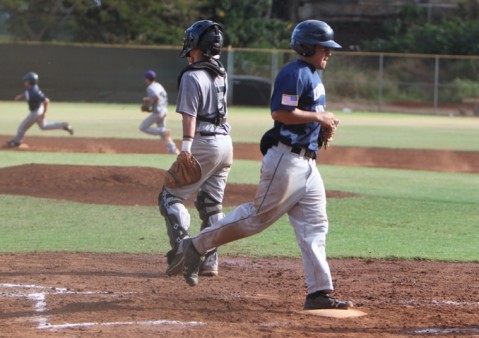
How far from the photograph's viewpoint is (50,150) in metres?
23.4

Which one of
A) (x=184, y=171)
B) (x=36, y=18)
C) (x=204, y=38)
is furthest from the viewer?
(x=36, y=18)

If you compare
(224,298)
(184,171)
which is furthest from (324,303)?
(184,171)

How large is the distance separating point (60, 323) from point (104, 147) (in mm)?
18102

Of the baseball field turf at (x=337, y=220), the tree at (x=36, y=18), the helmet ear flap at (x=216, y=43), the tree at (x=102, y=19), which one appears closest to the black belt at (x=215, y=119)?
the helmet ear flap at (x=216, y=43)

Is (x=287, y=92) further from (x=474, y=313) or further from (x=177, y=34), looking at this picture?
(x=177, y=34)

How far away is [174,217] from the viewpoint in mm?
7965

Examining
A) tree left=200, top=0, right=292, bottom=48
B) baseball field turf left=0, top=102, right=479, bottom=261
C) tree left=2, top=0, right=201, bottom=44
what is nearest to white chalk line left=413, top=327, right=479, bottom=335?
baseball field turf left=0, top=102, right=479, bottom=261

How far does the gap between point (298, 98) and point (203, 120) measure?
1.57 metres

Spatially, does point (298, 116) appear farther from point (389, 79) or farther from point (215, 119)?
point (389, 79)

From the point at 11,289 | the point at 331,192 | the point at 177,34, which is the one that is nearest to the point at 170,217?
the point at 11,289

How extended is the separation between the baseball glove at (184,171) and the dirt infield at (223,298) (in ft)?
2.65

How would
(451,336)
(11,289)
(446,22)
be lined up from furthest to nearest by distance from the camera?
1. (446,22)
2. (11,289)
3. (451,336)

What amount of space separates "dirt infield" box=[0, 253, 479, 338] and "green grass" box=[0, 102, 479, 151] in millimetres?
17736

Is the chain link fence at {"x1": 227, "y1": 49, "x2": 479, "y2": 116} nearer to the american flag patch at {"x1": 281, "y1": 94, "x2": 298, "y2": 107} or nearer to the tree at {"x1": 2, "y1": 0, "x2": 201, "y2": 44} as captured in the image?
the tree at {"x1": 2, "y1": 0, "x2": 201, "y2": 44}
